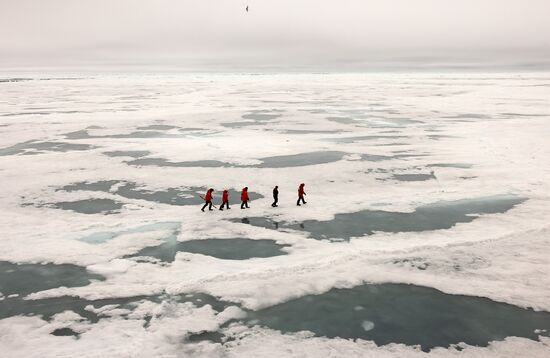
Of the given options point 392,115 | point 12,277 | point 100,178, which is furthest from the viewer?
point 392,115

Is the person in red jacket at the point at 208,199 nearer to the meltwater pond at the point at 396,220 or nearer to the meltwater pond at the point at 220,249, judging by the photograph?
the meltwater pond at the point at 396,220

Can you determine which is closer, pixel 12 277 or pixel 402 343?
pixel 402 343

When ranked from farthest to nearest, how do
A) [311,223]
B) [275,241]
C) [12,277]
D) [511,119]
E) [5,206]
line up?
1. [511,119]
2. [5,206]
3. [311,223]
4. [275,241]
5. [12,277]

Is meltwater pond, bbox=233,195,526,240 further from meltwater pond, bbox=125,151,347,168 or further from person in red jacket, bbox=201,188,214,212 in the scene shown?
meltwater pond, bbox=125,151,347,168

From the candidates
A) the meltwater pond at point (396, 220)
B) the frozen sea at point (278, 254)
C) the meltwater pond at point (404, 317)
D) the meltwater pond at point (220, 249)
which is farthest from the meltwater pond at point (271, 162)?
the meltwater pond at point (404, 317)

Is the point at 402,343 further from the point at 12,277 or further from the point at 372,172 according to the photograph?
the point at 372,172

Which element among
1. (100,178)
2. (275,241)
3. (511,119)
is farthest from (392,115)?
(275,241)
